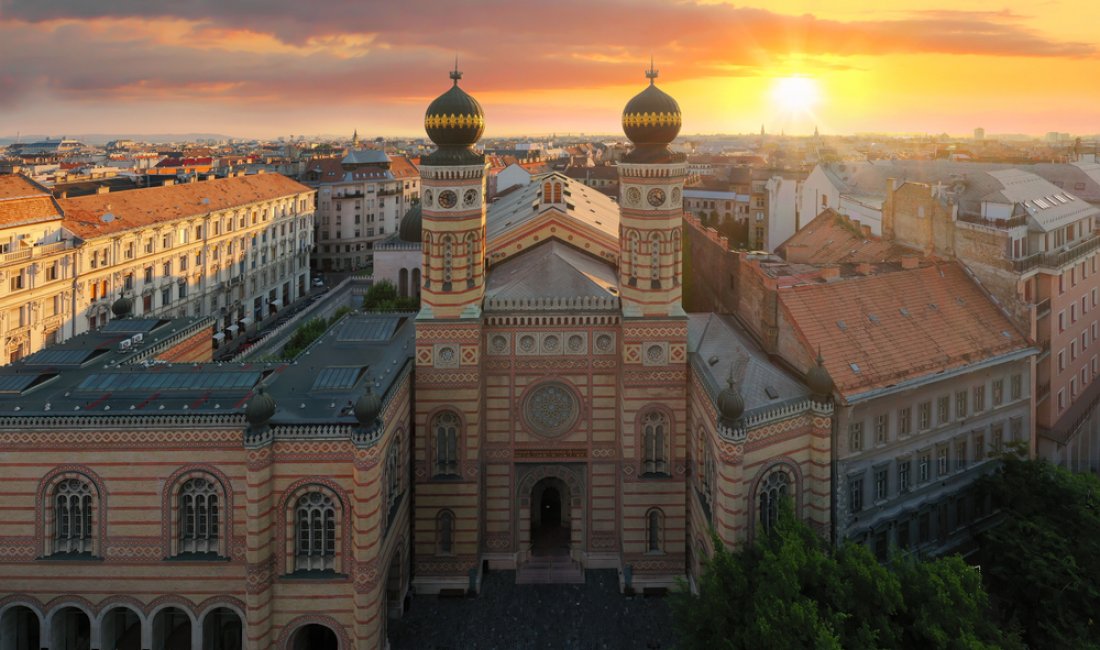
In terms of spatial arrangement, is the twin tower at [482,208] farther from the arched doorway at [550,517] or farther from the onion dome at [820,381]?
the arched doorway at [550,517]

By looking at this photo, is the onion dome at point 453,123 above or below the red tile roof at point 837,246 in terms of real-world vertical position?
above

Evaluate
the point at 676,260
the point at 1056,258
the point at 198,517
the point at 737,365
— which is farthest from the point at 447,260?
the point at 1056,258

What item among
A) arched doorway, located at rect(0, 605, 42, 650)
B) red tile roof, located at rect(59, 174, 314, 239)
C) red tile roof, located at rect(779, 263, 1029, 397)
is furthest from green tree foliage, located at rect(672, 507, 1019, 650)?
red tile roof, located at rect(59, 174, 314, 239)

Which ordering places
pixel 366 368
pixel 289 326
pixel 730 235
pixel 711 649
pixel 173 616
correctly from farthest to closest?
pixel 730 235 → pixel 289 326 → pixel 366 368 → pixel 173 616 → pixel 711 649

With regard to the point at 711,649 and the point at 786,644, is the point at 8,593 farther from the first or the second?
the point at 786,644

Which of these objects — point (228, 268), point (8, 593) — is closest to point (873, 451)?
point (8, 593)

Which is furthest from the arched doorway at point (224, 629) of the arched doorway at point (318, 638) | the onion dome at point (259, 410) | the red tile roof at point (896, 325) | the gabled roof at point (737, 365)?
the red tile roof at point (896, 325)
